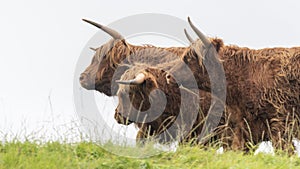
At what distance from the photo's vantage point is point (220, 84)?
9281 mm

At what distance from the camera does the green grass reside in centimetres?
587

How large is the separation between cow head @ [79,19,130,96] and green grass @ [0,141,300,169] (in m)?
3.85

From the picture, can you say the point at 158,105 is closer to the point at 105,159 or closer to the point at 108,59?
the point at 108,59

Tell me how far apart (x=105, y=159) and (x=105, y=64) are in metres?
4.56

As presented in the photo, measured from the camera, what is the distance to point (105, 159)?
6.09 m

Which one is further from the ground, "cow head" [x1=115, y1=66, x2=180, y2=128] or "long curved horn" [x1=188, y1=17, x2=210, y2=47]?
"long curved horn" [x1=188, y1=17, x2=210, y2=47]

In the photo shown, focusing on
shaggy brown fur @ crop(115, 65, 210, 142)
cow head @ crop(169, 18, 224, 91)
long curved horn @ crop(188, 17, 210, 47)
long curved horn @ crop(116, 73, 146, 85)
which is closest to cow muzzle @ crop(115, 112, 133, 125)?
shaggy brown fur @ crop(115, 65, 210, 142)

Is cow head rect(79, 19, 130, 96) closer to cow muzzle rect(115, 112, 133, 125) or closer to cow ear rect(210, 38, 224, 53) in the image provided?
cow ear rect(210, 38, 224, 53)

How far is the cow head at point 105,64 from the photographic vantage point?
1041 cm

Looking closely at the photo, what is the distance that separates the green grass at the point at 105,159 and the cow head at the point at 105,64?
152 inches

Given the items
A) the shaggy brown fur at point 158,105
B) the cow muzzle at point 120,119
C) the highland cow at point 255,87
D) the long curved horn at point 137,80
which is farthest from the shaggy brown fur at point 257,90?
the cow muzzle at point 120,119

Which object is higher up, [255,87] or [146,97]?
[255,87]

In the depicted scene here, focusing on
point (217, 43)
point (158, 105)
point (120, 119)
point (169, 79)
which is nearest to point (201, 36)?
point (217, 43)

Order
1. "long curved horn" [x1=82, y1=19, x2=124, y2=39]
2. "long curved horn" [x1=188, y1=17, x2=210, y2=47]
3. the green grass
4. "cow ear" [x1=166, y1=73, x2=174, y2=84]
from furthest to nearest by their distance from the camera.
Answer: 1. "long curved horn" [x1=82, y1=19, x2=124, y2=39]
2. "long curved horn" [x1=188, y1=17, x2=210, y2=47]
3. "cow ear" [x1=166, y1=73, x2=174, y2=84]
4. the green grass
